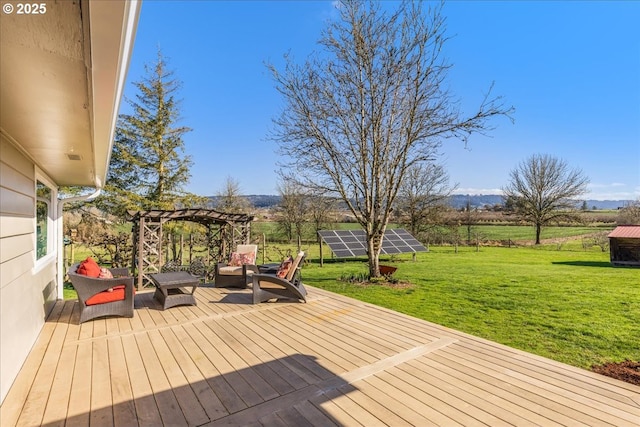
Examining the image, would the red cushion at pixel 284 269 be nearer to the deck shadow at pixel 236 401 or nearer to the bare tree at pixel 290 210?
the deck shadow at pixel 236 401

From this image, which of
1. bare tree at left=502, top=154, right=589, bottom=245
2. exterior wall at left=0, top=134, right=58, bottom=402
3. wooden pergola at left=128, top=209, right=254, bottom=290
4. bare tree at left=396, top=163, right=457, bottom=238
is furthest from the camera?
bare tree at left=502, top=154, right=589, bottom=245

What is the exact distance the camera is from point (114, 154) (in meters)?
12.7

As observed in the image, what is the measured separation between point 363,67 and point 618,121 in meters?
17.2

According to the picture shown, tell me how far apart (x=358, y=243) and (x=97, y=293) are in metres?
10.6

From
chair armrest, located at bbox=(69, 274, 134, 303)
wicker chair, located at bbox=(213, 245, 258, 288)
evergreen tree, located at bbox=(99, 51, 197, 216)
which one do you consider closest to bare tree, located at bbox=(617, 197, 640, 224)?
wicker chair, located at bbox=(213, 245, 258, 288)

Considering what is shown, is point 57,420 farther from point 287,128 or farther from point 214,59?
point 214,59

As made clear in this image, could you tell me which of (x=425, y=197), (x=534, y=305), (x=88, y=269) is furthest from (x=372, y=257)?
(x=425, y=197)

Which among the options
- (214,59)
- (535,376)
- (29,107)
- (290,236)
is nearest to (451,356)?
(535,376)

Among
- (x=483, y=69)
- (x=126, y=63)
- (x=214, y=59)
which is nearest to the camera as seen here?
(x=126, y=63)

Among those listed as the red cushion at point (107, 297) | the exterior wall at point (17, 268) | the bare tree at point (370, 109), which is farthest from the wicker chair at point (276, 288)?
the bare tree at point (370, 109)

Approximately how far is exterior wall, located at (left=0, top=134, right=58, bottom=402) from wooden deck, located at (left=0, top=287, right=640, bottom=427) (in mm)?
225

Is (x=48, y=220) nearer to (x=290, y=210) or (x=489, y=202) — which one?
(x=290, y=210)

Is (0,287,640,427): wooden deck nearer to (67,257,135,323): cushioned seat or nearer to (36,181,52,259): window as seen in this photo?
(67,257,135,323): cushioned seat

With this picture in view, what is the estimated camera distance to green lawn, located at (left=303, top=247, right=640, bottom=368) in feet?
14.6
